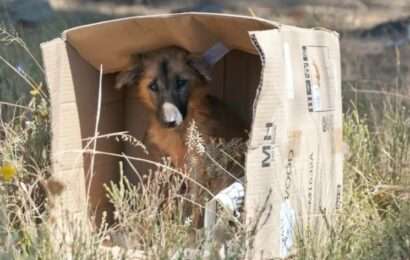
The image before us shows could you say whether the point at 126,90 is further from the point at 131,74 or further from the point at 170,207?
the point at 170,207

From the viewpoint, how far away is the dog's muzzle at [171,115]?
5.28 meters

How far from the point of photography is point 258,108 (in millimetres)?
4000

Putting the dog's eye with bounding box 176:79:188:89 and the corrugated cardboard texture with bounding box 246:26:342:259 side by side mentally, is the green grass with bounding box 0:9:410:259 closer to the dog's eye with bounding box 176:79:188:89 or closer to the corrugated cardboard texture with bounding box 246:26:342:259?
the corrugated cardboard texture with bounding box 246:26:342:259

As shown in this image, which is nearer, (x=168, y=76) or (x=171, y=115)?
(x=171, y=115)

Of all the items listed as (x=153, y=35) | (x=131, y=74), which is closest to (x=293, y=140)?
Result: (x=153, y=35)

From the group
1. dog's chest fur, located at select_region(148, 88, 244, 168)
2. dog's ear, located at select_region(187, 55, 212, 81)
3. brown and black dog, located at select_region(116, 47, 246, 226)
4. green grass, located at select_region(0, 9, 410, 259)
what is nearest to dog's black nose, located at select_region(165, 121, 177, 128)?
brown and black dog, located at select_region(116, 47, 246, 226)

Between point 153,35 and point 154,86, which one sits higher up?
point 153,35

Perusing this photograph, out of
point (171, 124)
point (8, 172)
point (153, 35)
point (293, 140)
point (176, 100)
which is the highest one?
point (153, 35)

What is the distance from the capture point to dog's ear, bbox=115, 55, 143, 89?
5.40 m

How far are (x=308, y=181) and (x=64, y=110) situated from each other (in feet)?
4.08

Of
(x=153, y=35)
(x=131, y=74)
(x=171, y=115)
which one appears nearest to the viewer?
(x=153, y=35)

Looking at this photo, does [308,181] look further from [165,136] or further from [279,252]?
[165,136]

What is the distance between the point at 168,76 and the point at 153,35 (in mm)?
444

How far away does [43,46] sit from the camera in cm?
456
